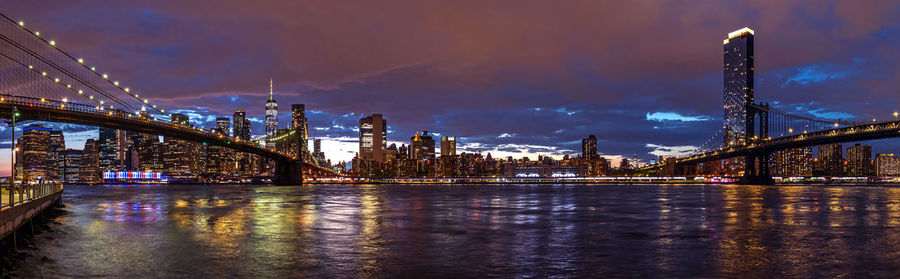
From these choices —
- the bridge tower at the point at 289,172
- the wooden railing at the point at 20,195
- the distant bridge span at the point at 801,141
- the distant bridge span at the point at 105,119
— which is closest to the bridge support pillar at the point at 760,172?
the distant bridge span at the point at 801,141

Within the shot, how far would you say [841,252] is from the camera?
22.2 metres

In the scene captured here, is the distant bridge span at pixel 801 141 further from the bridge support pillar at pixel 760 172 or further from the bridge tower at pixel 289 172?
the bridge tower at pixel 289 172

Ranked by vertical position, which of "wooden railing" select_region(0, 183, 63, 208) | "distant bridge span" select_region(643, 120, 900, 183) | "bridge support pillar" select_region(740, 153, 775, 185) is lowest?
"bridge support pillar" select_region(740, 153, 775, 185)

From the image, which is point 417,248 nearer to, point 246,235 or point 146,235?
point 246,235

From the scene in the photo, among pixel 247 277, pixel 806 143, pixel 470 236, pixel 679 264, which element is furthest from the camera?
pixel 806 143

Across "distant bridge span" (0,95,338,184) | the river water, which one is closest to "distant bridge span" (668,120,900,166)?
the river water

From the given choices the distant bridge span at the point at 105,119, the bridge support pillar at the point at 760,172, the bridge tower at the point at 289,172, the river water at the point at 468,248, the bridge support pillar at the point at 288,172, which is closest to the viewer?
the river water at the point at 468,248

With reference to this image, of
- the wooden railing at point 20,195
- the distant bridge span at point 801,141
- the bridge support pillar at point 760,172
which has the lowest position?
the bridge support pillar at point 760,172

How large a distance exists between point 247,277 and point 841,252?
20463 mm

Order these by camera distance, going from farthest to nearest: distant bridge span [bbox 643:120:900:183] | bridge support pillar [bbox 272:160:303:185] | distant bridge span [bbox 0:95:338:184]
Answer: bridge support pillar [bbox 272:160:303:185]
distant bridge span [bbox 643:120:900:183]
distant bridge span [bbox 0:95:338:184]

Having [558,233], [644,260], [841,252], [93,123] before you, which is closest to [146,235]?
[558,233]

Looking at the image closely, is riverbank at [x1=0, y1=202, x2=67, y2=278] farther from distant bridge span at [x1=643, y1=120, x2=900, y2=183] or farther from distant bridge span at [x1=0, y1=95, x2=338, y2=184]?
distant bridge span at [x1=643, y1=120, x2=900, y2=183]

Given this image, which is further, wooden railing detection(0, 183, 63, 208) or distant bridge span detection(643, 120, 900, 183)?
distant bridge span detection(643, 120, 900, 183)

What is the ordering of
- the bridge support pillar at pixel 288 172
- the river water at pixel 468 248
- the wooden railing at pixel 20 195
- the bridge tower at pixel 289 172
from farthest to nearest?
the bridge support pillar at pixel 288 172 < the bridge tower at pixel 289 172 < the wooden railing at pixel 20 195 < the river water at pixel 468 248
